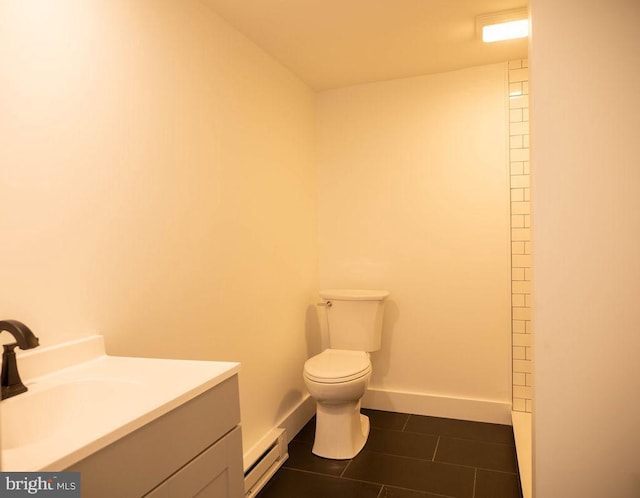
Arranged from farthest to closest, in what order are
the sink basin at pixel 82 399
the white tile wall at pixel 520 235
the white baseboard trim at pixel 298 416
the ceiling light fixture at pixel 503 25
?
the white tile wall at pixel 520 235 < the white baseboard trim at pixel 298 416 < the ceiling light fixture at pixel 503 25 < the sink basin at pixel 82 399

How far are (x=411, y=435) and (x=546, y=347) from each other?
149cm

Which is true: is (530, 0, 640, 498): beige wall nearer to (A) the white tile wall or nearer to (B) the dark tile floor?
(B) the dark tile floor

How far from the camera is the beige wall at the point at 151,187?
127cm

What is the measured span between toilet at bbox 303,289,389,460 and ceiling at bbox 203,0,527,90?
1.47m

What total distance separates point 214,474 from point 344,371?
1364 mm

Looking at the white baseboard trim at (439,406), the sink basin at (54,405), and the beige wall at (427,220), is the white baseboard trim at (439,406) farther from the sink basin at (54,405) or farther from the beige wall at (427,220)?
the sink basin at (54,405)

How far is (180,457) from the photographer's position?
3.46 ft

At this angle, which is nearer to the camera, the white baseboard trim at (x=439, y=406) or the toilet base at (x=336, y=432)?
the toilet base at (x=336, y=432)

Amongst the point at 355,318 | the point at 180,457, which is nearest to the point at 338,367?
the point at 355,318

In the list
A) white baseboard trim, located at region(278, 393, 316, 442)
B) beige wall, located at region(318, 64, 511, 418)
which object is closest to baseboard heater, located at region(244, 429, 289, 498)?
white baseboard trim, located at region(278, 393, 316, 442)

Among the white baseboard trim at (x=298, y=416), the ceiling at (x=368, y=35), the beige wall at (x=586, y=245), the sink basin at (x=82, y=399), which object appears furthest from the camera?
the white baseboard trim at (x=298, y=416)

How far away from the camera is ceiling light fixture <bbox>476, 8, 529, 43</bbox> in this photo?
7.29 ft

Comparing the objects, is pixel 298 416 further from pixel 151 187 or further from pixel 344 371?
pixel 151 187

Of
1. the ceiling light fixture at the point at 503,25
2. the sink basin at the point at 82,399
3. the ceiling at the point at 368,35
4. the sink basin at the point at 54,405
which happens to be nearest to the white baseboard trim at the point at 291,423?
the sink basin at the point at 82,399
